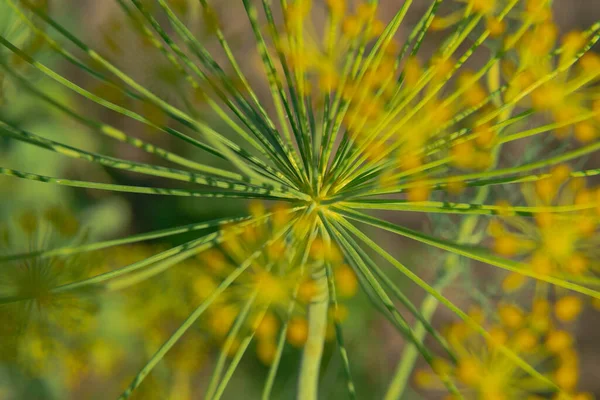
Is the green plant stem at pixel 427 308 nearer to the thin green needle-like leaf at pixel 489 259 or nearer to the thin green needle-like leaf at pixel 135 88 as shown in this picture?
the thin green needle-like leaf at pixel 489 259

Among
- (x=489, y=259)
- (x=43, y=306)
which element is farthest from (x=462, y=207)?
(x=43, y=306)

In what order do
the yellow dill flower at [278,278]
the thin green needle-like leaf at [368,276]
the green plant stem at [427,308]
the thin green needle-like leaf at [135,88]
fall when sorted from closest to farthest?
the thin green needle-like leaf at [135,88] → the thin green needle-like leaf at [368,276] → the yellow dill flower at [278,278] → the green plant stem at [427,308]

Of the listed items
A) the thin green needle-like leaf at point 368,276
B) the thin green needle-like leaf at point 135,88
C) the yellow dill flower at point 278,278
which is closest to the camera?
the thin green needle-like leaf at point 135,88

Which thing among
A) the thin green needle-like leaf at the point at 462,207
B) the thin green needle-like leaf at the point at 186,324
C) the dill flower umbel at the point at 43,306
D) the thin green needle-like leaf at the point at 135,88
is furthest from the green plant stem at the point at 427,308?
the dill flower umbel at the point at 43,306

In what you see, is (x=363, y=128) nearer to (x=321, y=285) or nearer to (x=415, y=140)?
(x=415, y=140)

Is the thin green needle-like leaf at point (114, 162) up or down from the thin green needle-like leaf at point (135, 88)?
down

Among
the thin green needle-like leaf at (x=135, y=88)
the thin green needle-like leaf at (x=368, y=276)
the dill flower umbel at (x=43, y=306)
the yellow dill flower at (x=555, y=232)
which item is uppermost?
the thin green needle-like leaf at (x=135, y=88)

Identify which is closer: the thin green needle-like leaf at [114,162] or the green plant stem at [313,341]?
the thin green needle-like leaf at [114,162]

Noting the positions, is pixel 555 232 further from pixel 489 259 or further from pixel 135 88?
pixel 135 88

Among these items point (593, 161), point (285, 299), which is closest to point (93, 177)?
point (285, 299)
